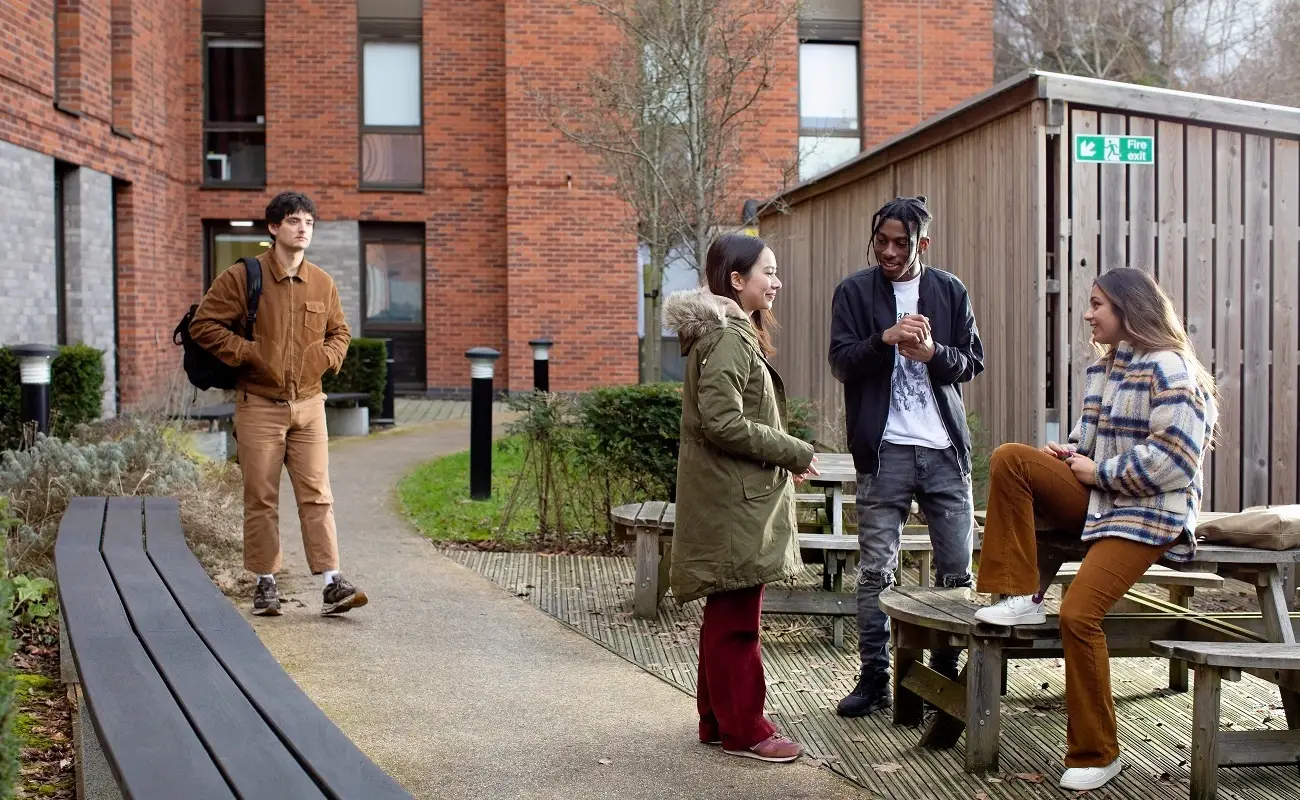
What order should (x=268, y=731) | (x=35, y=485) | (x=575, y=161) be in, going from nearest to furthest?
1. (x=268, y=731)
2. (x=35, y=485)
3. (x=575, y=161)

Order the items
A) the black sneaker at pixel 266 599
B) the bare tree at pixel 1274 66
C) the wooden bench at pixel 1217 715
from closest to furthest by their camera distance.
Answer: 1. the wooden bench at pixel 1217 715
2. the black sneaker at pixel 266 599
3. the bare tree at pixel 1274 66

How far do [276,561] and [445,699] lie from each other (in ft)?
5.76

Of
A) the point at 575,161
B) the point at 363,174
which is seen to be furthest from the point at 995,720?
the point at 363,174

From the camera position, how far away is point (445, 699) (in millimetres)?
5730

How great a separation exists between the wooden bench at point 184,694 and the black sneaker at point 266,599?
4.18ft

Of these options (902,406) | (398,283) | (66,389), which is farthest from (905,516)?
(398,283)

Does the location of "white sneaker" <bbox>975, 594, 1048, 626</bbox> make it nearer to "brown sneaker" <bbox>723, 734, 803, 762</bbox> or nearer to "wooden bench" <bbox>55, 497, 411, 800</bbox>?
"brown sneaker" <bbox>723, 734, 803, 762</bbox>

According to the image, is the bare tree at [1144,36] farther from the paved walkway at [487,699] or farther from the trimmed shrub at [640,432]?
the paved walkway at [487,699]

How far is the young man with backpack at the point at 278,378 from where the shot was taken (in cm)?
685

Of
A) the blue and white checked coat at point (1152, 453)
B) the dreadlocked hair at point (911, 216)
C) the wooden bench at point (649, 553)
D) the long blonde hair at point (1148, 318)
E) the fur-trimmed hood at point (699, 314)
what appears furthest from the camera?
the wooden bench at point (649, 553)

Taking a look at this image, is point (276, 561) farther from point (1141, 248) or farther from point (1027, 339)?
point (1141, 248)

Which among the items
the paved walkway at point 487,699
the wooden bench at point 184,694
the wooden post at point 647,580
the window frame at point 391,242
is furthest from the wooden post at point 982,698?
the window frame at point 391,242

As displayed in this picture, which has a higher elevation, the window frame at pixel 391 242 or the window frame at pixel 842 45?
the window frame at pixel 842 45

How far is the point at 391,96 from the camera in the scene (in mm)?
22875
